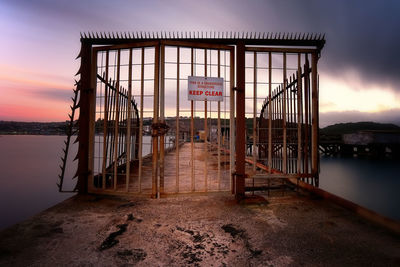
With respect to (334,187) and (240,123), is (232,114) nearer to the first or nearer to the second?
(240,123)

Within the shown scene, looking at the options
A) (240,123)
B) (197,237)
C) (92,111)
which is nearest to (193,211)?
(197,237)

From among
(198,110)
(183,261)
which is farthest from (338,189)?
(183,261)

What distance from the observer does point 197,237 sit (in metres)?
2.73

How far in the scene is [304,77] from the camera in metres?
5.00

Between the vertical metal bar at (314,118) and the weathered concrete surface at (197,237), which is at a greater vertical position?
the vertical metal bar at (314,118)

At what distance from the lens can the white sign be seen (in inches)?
172

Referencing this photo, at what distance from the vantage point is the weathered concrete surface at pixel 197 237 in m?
2.23

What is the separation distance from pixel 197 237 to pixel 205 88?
2968 millimetres

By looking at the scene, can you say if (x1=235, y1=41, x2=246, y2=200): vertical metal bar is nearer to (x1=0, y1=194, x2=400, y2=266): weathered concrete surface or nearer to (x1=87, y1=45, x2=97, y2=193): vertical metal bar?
(x1=0, y1=194, x2=400, y2=266): weathered concrete surface

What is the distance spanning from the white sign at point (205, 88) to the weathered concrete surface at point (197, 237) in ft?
7.56

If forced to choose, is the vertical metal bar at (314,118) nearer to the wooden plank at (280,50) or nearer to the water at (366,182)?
the wooden plank at (280,50)

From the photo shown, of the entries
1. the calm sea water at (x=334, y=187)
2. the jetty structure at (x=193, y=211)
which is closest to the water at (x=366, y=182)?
the calm sea water at (x=334, y=187)

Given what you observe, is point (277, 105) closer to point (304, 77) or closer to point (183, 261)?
point (304, 77)

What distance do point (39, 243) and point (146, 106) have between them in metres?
2.90
